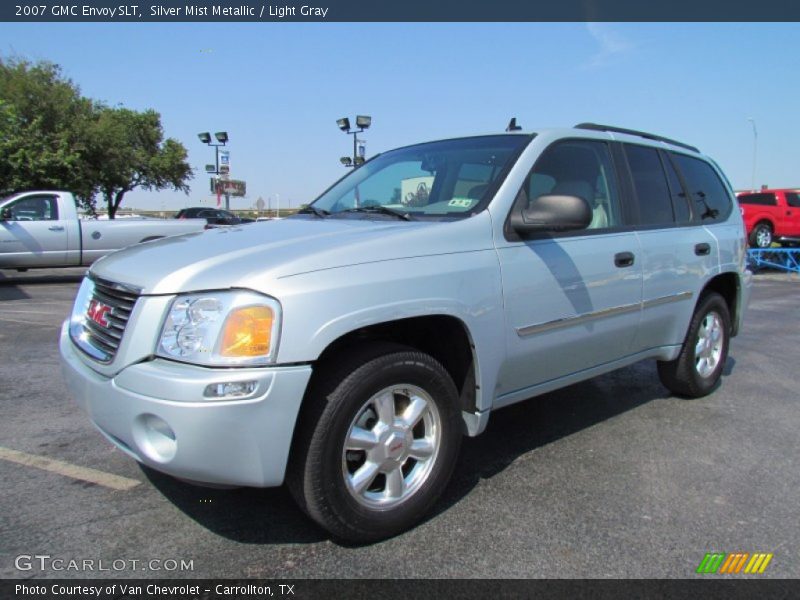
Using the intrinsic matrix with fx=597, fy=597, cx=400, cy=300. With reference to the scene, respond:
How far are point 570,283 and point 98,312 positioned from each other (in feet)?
7.42

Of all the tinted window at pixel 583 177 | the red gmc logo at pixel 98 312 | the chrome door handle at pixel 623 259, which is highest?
the tinted window at pixel 583 177

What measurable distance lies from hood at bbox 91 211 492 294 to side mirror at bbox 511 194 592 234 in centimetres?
21

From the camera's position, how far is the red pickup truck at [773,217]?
1872cm

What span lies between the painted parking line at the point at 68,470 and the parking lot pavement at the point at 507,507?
0.03 metres

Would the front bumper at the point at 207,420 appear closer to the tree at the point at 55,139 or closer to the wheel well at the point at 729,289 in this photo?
the wheel well at the point at 729,289

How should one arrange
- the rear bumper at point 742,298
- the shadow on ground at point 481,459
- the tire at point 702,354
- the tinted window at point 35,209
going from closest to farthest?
the shadow on ground at point 481,459 → the tire at point 702,354 → the rear bumper at point 742,298 → the tinted window at point 35,209

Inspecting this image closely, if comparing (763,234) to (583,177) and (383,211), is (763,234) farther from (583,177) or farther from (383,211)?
(383,211)

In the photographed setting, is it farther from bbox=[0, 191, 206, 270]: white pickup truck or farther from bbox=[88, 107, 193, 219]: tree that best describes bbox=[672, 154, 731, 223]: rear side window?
bbox=[88, 107, 193, 219]: tree

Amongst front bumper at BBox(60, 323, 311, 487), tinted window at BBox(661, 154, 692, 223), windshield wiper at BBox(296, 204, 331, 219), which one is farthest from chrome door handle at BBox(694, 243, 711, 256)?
front bumper at BBox(60, 323, 311, 487)

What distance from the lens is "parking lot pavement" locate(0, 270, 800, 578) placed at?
2367 mm

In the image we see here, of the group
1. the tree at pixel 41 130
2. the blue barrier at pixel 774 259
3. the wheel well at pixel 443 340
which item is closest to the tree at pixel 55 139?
the tree at pixel 41 130

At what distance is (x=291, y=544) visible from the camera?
248cm
